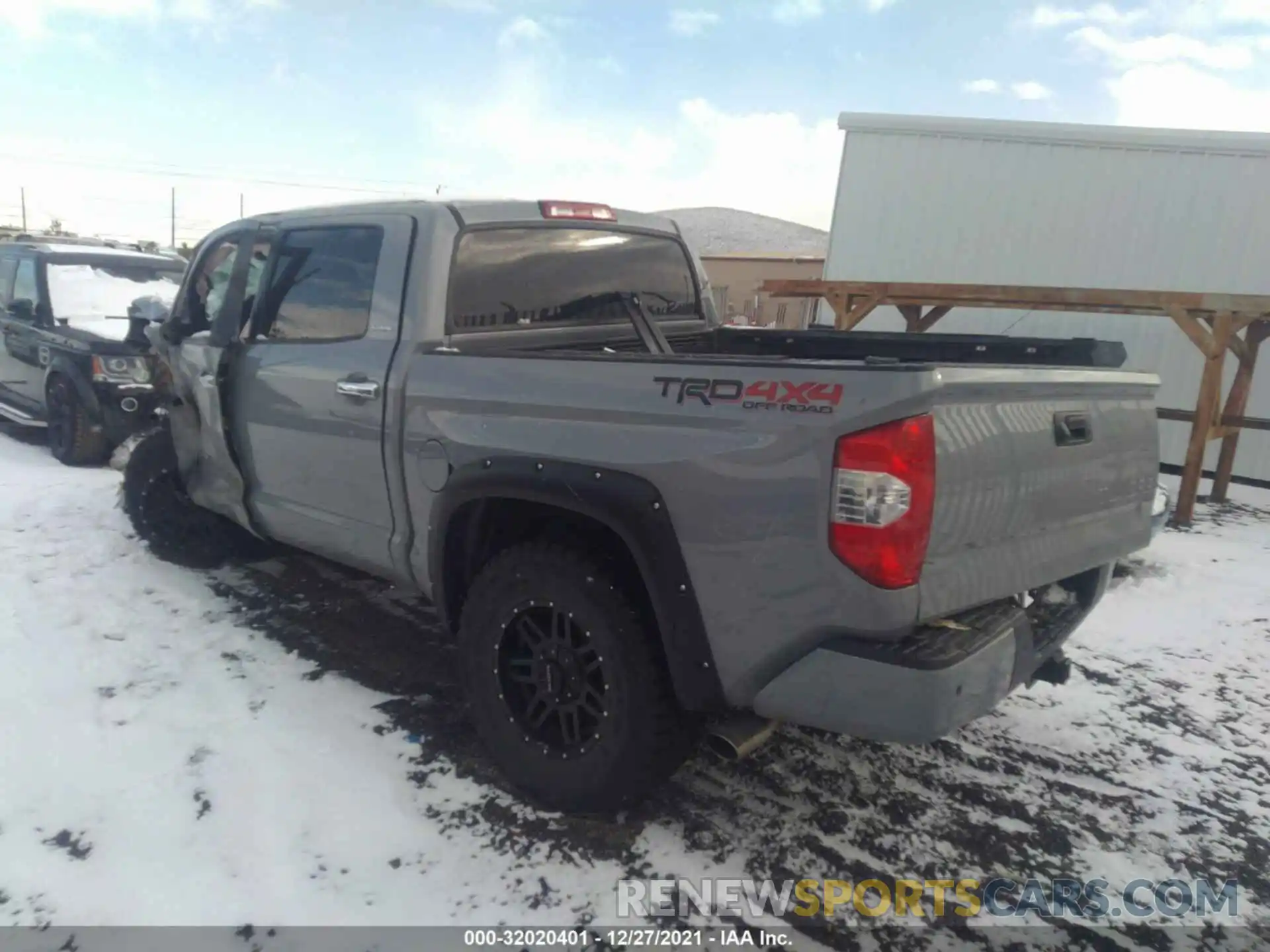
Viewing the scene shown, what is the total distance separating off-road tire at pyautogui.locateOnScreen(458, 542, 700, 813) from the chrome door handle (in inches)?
34.5

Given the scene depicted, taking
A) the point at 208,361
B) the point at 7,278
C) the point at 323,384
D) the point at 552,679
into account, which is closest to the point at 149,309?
the point at 208,361

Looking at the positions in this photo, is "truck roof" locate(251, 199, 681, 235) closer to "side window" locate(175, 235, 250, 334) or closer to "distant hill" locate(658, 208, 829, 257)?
"side window" locate(175, 235, 250, 334)

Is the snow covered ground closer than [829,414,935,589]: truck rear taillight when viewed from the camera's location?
No

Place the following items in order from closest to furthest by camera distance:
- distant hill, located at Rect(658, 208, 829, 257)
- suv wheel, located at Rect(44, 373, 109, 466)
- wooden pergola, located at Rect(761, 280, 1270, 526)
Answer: suv wheel, located at Rect(44, 373, 109, 466)
wooden pergola, located at Rect(761, 280, 1270, 526)
distant hill, located at Rect(658, 208, 829, 257)

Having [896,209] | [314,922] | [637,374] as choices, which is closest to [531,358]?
[637,374]

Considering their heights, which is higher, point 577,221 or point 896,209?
point 896,209

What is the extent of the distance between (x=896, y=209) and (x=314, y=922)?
39.5 feet

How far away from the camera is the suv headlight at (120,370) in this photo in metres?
6.82

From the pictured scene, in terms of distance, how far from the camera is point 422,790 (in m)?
2.92

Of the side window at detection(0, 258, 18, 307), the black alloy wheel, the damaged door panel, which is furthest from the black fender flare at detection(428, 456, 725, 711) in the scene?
the side window at detection(0, 258, 18, 307)

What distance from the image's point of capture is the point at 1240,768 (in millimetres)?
3357

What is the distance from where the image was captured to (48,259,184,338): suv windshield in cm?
760

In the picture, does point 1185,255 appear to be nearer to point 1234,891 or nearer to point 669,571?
point 1234,891

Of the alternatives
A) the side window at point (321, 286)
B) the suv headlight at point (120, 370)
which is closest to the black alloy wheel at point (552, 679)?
the side window at point (321, 286)
